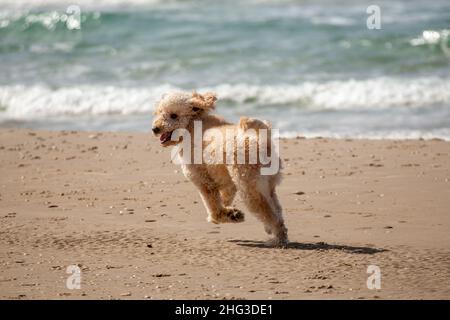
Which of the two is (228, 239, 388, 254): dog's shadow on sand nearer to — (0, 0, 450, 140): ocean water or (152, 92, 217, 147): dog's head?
(152, 92, 217, 147): dog's head

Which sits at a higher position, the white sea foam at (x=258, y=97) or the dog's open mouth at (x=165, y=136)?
the white sea foam at (x=258, y=97)

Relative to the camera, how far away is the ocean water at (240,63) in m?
15.6

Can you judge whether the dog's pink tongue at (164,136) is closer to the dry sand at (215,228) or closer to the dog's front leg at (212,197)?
the dog's front leg at (212,197)

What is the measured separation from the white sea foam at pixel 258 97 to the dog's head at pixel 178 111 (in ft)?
25.1

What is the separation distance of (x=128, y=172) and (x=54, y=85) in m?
7.55

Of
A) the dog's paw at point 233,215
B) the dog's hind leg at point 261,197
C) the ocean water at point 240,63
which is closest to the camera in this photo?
the dog's hind leg at point 261,197

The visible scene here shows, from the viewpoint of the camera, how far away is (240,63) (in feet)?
65.3

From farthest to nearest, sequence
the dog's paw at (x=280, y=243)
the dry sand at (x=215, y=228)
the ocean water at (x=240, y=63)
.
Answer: the ocean water at (x=240, y=63)
the dog's paw at (x=280, y=243)
the dry sand at (x=215, y=228)

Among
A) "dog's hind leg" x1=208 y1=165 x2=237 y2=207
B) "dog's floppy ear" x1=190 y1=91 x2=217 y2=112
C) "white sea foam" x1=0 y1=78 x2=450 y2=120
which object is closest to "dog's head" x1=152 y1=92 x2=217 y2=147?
"dog's floppy ear" x1=190 y1=91 x2=217 y2=112

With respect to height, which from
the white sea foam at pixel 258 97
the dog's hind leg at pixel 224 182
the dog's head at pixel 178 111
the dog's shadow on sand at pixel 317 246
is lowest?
the dog's shadow on sand at pixel 317 246

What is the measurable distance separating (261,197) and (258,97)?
30.0 feet

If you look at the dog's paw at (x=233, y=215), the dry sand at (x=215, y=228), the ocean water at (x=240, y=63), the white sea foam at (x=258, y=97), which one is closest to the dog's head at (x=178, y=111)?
the dog's paw at (x=233, y=215)

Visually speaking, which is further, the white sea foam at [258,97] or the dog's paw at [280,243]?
the white sea foam at [258,97]

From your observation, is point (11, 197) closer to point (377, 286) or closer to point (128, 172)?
point (128, 172)
